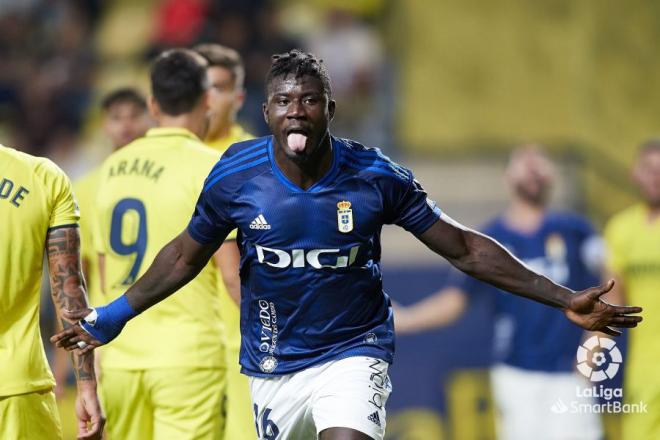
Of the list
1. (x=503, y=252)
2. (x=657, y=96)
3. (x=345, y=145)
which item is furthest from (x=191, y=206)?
(x=657, y=96)

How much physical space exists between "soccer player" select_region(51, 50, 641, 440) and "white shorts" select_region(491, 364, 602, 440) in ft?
13.6

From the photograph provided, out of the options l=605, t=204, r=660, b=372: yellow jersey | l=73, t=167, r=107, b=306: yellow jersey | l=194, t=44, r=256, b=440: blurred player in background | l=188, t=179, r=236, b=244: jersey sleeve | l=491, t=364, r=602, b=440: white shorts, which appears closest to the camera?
l=188, t=179, r=236, b=244: jersey sleeve

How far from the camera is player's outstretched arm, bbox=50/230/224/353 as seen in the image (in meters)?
5.43

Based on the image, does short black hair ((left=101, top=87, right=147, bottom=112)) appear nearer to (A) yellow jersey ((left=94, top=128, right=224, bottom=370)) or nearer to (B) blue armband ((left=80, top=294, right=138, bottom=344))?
(A) yellow jersey ((left=94, top=128, right=224, bottom=370))

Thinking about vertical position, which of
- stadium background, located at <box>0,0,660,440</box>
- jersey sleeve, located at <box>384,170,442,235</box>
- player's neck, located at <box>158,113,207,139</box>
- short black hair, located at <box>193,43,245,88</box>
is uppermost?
stadium background, located at <box>0,0,660,440</box>

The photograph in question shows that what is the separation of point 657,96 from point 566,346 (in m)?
7.44

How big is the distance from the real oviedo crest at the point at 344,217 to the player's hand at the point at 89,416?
132cm

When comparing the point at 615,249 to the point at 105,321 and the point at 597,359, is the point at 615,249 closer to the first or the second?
the point at 597,359

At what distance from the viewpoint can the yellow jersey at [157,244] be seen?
636 centimetres

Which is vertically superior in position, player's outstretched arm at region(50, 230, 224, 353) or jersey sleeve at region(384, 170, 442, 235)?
jersey sleeve at region(384, 170, 442, 235)

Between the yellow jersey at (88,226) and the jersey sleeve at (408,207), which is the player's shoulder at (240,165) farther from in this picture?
the yellow jersey at (88,226)

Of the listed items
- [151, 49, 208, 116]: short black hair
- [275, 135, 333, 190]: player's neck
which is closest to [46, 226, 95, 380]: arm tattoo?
[275, 135, 333, 190]: player's neck

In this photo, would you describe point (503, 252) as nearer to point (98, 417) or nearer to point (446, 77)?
point (98, 417)

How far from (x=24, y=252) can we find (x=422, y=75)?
1081 cm
